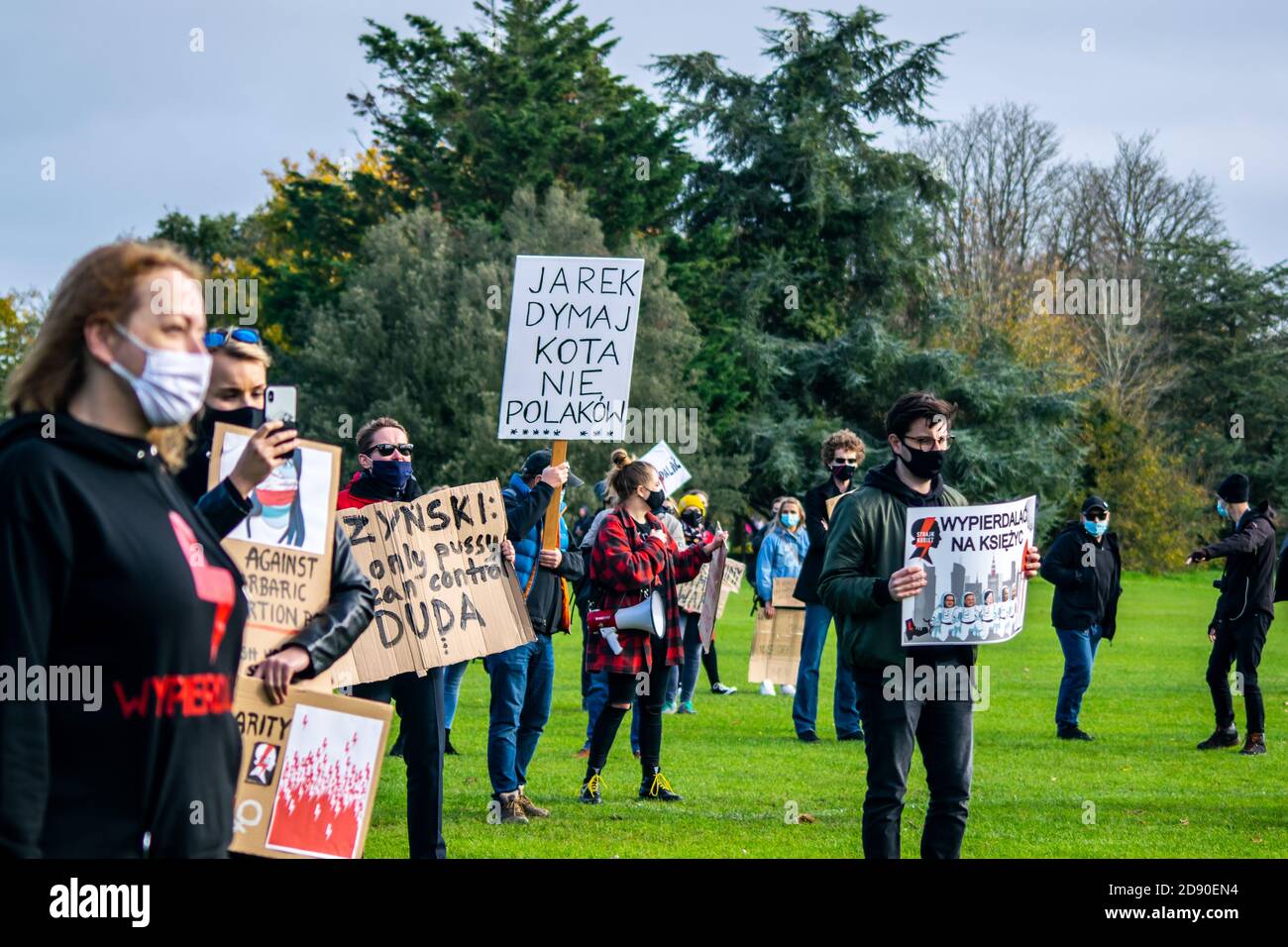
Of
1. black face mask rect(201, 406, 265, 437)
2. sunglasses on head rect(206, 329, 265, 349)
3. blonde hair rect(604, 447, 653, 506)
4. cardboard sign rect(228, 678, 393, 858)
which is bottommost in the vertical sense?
cardboard sign rect(228, 678, 393, 858)

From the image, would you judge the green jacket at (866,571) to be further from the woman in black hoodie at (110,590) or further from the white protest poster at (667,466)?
the white protest poster at (667,466)

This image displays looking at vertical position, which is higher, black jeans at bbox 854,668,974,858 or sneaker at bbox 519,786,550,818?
black jeans at bbox 854,668,974,858

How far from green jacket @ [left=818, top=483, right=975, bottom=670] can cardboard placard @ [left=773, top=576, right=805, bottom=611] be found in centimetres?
990

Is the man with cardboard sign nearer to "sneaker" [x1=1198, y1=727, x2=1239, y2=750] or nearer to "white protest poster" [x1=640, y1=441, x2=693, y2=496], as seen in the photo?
"white protest poster" [x1=640, y1=441, x2=693, y2=496]

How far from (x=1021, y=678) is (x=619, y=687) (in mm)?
11047

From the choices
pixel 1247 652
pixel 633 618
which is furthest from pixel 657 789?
pixel 1247 652

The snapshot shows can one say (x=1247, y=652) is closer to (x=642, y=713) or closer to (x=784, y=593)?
(x=784, y=593)

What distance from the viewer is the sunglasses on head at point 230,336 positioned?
5582 millimetres

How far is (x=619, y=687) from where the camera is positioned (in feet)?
34.0

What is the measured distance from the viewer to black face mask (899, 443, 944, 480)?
22.9ft

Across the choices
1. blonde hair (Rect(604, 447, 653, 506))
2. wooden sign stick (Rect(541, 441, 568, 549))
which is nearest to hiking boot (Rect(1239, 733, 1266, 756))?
blonde hair (Rect(604, 447, 653, 506))

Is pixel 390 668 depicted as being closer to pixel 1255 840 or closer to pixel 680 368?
pixel 1255 840

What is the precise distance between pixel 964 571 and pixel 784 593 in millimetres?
A: 10277
